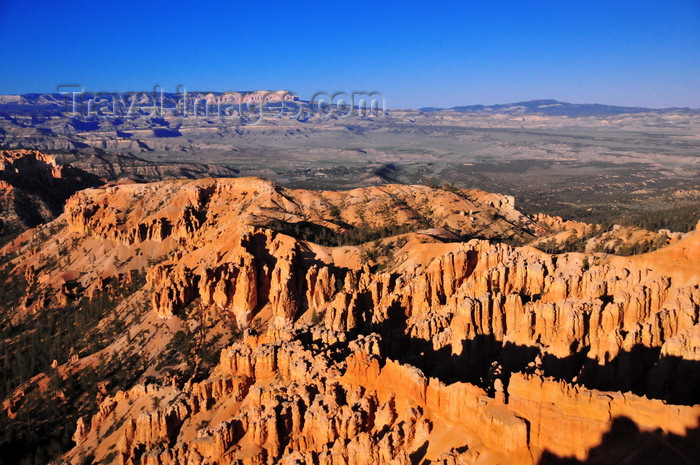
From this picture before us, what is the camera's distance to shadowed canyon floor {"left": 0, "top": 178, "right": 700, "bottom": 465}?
28469mm

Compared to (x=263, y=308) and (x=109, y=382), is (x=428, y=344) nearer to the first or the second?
(x=263, y=308)

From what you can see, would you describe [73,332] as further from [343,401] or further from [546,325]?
[546,325]

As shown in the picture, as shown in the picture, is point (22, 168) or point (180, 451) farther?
point (22, 168)

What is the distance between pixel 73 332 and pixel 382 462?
51.1 metres

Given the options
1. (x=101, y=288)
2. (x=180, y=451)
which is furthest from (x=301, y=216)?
(x=180, y=451)

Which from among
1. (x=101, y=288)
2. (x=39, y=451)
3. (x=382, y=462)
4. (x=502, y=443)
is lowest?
(x=39, y=451)

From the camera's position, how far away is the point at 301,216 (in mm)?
91000

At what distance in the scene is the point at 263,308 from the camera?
201 feet

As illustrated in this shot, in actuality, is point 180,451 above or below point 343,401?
below

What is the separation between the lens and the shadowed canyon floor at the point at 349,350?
2847 cm

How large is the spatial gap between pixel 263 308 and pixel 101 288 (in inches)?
1091

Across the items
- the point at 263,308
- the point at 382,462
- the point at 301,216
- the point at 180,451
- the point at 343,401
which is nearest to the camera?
the point at 382,462

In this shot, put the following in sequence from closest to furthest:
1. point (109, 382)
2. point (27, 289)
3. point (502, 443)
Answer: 1. point (502, 443)
2. point (109, 382)
3. point (27, 289)

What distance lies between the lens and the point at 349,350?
39.5 m
